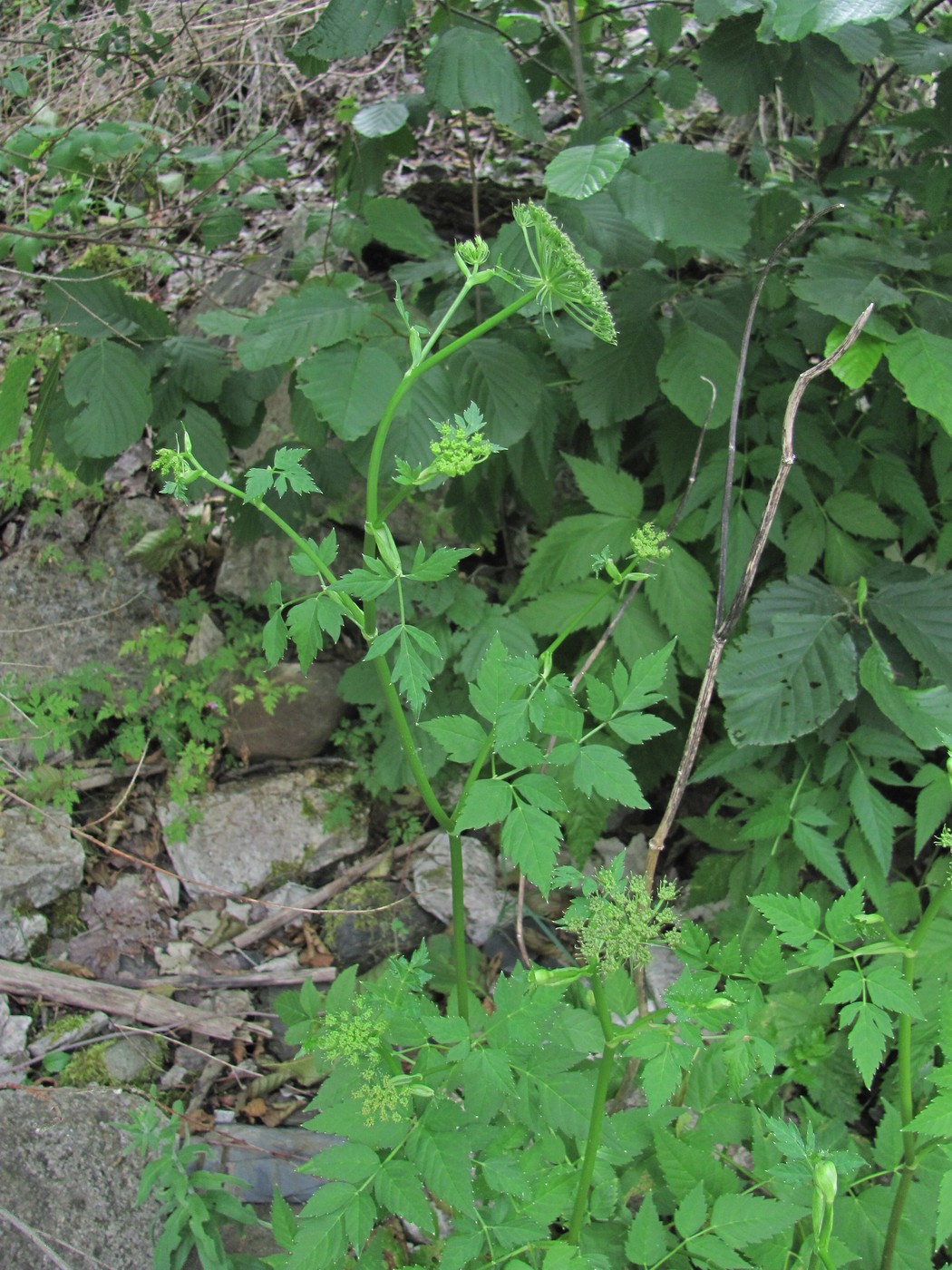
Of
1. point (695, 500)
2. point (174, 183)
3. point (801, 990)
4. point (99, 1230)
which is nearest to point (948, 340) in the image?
point (695, 500)

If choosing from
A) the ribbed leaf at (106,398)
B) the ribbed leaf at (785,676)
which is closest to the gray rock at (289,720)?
the ribbed leaf at (106,398)

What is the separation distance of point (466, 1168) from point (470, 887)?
170 centimetres

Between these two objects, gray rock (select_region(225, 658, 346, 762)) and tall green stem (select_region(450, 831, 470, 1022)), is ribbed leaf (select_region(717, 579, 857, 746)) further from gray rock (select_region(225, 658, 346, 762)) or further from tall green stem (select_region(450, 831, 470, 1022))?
gray rock (select_region(225, 658, 346, 762))

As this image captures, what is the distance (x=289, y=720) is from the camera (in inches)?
121

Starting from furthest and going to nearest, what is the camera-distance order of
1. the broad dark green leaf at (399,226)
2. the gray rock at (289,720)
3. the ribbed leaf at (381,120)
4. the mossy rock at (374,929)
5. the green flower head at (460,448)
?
the gray rock at (289,720), the mossy rock at (374,929), the ribbed leaf at (381,120), the broad dark green leaf at (399,226), the green flower head at (460,448)

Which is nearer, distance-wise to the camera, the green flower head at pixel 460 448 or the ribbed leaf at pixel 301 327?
the green flower head at pixel 460 448

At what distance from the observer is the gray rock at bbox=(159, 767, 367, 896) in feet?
9.43

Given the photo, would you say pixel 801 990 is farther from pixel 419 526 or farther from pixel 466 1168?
pixel 419 526

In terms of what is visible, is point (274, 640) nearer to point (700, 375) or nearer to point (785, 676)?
point (785, 676)

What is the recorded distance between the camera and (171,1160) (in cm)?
184

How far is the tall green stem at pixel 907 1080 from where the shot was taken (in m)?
1.12

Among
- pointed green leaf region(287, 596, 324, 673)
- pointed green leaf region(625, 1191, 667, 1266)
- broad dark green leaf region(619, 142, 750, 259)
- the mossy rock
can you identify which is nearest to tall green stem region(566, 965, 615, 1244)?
pointed green leaf region(625, 1191, 667, 1266)

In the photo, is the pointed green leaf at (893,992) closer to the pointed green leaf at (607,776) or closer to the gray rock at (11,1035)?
the pointed green leaf at (607,776)

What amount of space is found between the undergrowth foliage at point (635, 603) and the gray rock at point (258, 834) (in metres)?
0.23
